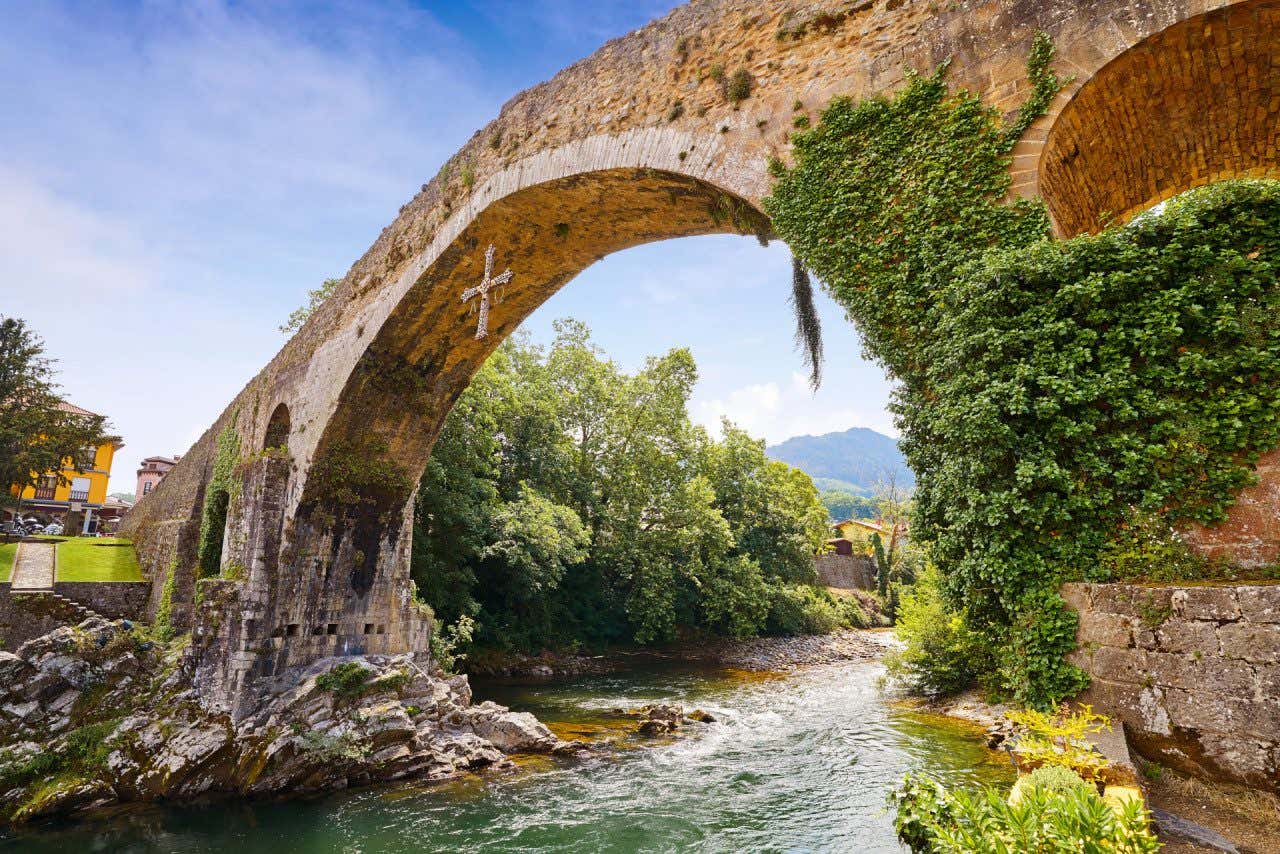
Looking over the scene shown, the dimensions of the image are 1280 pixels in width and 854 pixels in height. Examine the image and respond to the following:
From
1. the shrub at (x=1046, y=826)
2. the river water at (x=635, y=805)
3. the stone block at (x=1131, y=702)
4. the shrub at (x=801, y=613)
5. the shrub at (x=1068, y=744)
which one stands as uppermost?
the stone block at (x=1131, y=702)

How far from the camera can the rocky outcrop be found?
7727mm

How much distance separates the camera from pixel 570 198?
6.92m

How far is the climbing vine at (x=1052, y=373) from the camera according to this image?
293 cm

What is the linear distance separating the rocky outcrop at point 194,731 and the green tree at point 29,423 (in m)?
9.41

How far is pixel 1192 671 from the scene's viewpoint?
2.72m

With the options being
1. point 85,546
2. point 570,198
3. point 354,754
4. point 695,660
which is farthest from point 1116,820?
point 85,546

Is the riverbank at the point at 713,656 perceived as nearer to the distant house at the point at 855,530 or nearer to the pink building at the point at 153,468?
the distant house at the point at 855,530

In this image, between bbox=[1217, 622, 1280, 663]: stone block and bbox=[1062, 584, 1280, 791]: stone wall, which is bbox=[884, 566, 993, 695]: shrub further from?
bbox=[1217, 622, 1280, 663]: stone block

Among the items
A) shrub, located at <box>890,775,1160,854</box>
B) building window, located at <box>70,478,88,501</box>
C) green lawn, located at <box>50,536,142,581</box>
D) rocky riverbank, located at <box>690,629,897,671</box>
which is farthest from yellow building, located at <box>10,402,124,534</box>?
shrub, located at <box>890,775,1160,854</box>

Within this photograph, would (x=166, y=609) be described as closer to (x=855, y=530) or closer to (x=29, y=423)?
(x=29, y=423)

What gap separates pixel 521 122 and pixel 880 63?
422 cm

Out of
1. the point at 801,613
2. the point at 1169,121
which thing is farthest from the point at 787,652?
the point at 1169,121

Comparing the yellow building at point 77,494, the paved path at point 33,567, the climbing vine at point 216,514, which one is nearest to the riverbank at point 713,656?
the climbing vine at point 216,514

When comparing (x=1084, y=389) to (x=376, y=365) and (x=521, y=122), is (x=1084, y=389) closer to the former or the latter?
(x=521, y=122)
